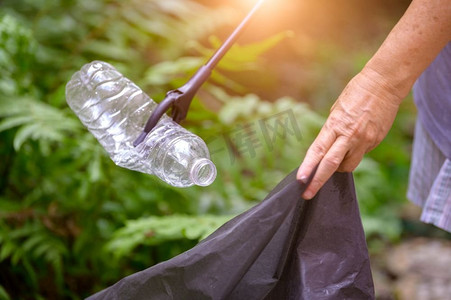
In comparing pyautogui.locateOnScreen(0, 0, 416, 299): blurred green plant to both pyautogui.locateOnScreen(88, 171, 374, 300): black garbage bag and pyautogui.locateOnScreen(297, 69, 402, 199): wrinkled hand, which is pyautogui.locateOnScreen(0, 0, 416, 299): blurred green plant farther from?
pyautogui.locateOnScreen(297, 69, 402, 199): wrinkled hand

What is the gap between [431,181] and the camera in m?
1.54

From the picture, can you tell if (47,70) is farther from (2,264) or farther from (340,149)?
(340,149)

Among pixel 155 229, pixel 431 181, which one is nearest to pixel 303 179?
pixel 431 181

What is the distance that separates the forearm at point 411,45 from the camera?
3.26ft

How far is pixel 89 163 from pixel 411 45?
1.42 metres

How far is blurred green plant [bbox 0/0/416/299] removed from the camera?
195cm

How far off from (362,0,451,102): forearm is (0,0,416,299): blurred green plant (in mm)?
855

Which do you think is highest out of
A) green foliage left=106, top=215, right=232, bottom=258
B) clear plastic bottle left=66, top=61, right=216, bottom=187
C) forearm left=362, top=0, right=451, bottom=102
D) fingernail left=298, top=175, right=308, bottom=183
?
forearm left=362, top=0, right=451, bottom=102

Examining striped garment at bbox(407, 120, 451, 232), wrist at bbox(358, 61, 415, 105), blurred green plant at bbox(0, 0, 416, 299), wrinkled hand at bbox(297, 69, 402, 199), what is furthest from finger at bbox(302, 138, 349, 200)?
blurred green plant at bbox(0, 0, 416, 299)

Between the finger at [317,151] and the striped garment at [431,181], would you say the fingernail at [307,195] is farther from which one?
the striped garment at [431,181]

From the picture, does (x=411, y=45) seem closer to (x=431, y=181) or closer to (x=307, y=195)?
(x=307, y=195)

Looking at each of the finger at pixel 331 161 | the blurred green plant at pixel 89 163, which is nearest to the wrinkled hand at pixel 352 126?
the finger at pixel 331 161

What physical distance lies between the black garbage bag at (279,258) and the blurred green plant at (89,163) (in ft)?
1.92

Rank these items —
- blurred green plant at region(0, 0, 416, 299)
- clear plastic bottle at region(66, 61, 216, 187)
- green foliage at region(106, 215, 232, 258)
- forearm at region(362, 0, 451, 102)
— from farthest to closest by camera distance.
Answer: blurred green plant at region(0, 0, 416, 299)
green foliage at region(106, 215, 232, 258)
clear plastic bottle at region(66, 61, 216, 187)
forearm at region(362, 0, 451, 102)
